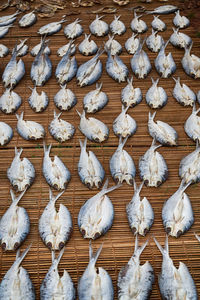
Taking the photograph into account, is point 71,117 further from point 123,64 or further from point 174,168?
point 174,168

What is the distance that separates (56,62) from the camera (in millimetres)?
5492

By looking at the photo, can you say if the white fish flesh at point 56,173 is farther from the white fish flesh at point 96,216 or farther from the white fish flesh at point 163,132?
the white fish flesh at point 163,132

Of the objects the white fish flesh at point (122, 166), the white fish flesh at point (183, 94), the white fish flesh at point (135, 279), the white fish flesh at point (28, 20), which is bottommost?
the white fish flesh at point (135, 279)

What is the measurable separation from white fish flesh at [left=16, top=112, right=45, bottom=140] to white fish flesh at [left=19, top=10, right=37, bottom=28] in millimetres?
2632

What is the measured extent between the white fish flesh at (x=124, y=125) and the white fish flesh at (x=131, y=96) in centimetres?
33

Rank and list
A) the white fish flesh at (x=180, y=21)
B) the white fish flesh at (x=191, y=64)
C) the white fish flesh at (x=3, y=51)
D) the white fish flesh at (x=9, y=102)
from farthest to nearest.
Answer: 1. the white fish flesh at (x=180, y=21)
2. the white fish flesh at (x=3, y=51)
3. the white fish flesh at (x=191, y=64)
4. the white fish flesh at (x=9, y=102)

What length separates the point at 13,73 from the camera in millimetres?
5043

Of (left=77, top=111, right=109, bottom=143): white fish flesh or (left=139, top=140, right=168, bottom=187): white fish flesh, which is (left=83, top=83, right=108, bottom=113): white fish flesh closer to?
(left=77, top=111, right=109, bottom=143): white fish flesh

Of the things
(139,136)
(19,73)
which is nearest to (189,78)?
(139,136)

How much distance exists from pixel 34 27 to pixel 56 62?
1240 millimetres

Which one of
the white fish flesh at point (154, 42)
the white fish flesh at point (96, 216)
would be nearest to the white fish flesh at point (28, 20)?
the white fish flesh at point (154, 42)

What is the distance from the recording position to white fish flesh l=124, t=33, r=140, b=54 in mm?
5551

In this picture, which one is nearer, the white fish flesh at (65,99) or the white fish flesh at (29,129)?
the white fish flesh at (29,129)

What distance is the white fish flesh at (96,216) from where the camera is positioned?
3371 mm
